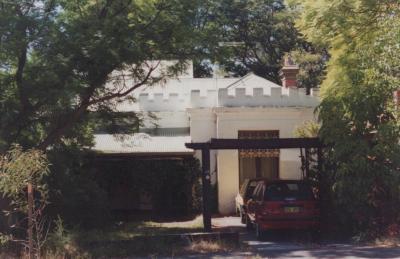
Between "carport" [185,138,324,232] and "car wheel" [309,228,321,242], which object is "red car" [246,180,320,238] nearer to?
"car wheel" [309,228,321,242]

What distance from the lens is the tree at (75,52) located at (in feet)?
46.9

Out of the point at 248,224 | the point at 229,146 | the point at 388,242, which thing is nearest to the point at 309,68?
the point at 248,224

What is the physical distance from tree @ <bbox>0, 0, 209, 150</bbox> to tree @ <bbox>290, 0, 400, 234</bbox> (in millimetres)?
3916

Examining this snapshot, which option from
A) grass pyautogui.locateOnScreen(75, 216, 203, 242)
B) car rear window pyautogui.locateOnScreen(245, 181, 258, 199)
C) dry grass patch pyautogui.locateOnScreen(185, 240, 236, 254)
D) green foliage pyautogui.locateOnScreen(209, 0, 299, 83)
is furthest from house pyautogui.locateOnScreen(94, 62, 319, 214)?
green foliage pyautogui.locateOnScreen(209, 0, 299, 83)

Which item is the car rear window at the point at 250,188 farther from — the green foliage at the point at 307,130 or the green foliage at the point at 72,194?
the green foliage at the point at 72,194

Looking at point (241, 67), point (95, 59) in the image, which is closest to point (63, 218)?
point (95, 59)

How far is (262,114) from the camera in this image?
25.0 m

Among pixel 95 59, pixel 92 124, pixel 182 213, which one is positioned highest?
pixel 95 59

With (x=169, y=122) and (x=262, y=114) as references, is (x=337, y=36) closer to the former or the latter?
(x=262, y=114)

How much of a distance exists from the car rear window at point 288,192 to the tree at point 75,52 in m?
4.34

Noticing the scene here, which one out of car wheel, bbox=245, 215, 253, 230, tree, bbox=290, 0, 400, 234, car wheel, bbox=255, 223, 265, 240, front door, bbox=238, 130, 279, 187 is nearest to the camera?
tree, bbox=290, 0, 400, 234

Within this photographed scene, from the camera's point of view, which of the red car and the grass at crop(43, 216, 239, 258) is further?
the red car

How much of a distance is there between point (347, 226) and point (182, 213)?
957 cm

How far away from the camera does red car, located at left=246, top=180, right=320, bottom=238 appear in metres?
16.2
